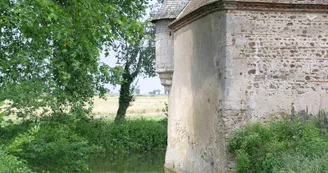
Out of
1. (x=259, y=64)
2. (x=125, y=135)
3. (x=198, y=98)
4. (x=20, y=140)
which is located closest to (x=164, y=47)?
(x=198, y=98)

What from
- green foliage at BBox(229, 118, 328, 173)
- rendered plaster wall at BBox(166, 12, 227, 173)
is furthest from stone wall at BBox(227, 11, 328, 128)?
green foliage at BBox(229, 118, 328, 173)

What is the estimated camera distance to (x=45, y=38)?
35.8 feet

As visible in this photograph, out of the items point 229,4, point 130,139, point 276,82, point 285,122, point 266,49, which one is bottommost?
point 130,139

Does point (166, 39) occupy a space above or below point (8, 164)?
above

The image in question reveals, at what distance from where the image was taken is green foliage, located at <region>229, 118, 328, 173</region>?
34.4ft

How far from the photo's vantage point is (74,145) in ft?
34.6

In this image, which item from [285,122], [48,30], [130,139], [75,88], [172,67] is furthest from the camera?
[130,139]

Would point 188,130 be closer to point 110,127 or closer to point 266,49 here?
point 266,49

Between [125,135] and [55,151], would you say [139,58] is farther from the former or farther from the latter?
[55,151]

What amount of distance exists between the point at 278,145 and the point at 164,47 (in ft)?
27.5

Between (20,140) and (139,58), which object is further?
(139,58)

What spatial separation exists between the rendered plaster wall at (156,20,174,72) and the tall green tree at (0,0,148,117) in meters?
5.90

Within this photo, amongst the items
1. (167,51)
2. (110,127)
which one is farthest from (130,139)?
(167,51)

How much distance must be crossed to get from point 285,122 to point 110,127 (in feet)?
53.1
